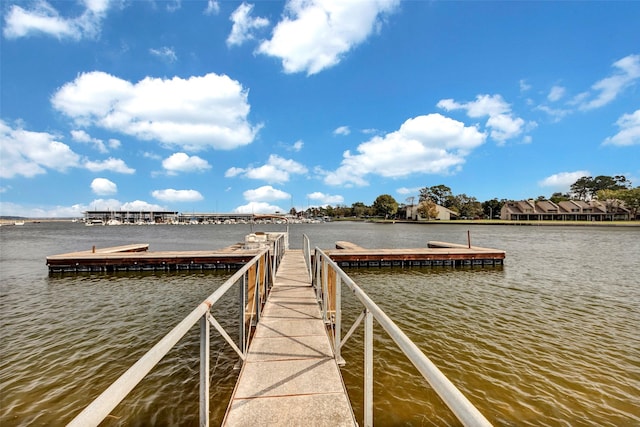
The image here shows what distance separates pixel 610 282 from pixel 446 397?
18.7 meters

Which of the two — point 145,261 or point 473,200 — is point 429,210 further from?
point 145,261

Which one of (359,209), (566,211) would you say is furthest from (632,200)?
(359,209)

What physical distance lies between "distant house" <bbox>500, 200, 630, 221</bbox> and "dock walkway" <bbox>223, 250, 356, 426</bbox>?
114 meters

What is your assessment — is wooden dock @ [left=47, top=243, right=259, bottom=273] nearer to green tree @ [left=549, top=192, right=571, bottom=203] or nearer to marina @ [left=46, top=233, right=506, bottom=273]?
marina @ [left=46, top=233, right=506, bottom=273]

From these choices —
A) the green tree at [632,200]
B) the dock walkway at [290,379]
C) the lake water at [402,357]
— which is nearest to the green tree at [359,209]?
the green tree at [632,200]

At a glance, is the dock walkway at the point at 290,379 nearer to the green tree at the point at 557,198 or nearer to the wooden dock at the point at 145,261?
the wooden dock at the point at 145,261

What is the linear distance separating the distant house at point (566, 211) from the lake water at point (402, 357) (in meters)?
99.6

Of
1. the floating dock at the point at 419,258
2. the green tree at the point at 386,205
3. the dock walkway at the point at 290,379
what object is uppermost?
the green tree at the point at 386,205

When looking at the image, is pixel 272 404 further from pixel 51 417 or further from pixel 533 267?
pixel 533 267

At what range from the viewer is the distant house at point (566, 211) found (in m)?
90.1

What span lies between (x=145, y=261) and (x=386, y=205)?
132m

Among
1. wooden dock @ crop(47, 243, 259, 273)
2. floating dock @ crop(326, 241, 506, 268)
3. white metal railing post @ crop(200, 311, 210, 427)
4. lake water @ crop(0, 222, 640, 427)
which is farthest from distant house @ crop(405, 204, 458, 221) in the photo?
white metal railing post @ crop(200, 311, 210, 427)

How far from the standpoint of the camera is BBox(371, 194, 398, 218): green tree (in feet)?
463

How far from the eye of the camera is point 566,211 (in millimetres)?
95250
